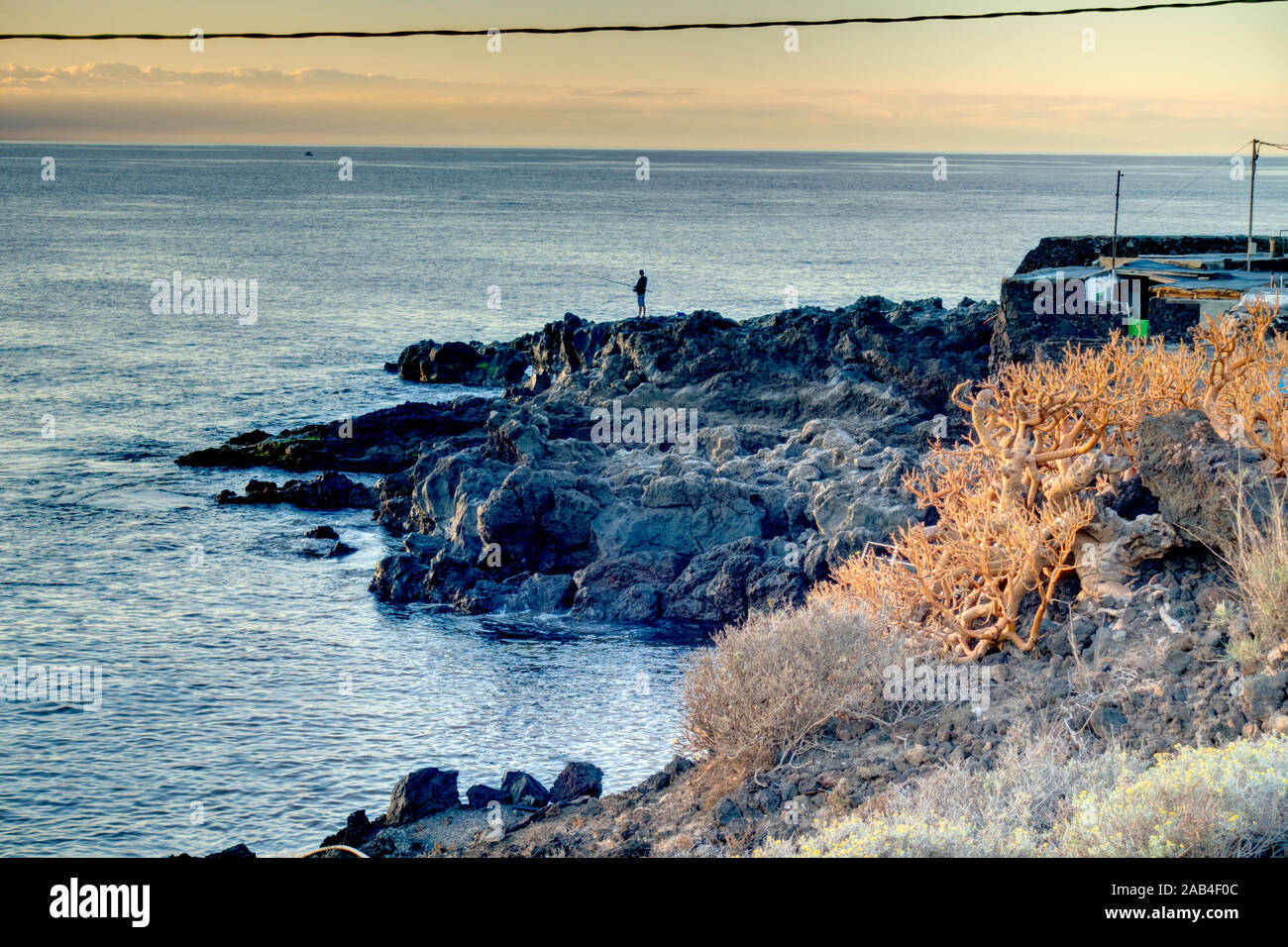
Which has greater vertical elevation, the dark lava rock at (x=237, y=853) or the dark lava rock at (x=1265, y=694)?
the dark lava rock at (x=1265, y=694)

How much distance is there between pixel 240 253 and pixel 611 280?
35.5m

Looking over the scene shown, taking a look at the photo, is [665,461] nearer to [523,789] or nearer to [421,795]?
[523,789]

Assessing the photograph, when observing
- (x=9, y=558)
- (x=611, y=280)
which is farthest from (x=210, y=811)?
(x=611, y=280)

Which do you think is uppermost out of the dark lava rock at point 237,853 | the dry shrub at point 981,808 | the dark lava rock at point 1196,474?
the dark lava rock at point 1196,474

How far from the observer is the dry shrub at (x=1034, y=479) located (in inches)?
486

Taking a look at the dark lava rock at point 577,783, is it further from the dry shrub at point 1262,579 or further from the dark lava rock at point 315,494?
the dark lava rock at point 315,494

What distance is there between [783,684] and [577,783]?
10.8 ft

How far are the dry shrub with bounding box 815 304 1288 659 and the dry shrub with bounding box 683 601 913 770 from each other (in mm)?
825

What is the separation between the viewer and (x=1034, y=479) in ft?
42.7

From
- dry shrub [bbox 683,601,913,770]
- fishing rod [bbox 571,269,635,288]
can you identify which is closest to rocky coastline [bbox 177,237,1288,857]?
dry shrub [bbox 683,601,913,770]

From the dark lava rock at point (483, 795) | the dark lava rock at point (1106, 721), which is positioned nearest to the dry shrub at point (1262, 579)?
the dark lava rock at point (1106, 721)

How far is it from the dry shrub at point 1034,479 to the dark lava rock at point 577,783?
11.1 ft

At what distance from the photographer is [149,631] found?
2153 cm

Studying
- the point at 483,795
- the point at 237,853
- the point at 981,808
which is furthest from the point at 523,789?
the point at 981,808
